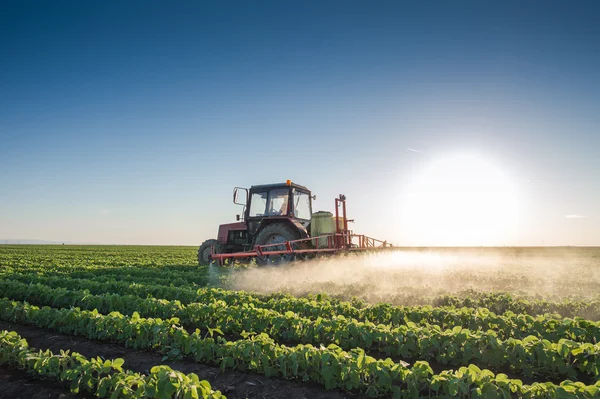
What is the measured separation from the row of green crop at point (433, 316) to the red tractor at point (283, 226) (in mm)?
3011

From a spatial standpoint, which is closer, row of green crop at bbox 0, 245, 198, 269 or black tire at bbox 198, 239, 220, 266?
black tire at bbox 198, 239, 220, 266

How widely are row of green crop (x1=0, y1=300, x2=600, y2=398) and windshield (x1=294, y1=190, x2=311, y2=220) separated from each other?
22.1ft

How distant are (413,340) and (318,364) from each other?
139 centimetres

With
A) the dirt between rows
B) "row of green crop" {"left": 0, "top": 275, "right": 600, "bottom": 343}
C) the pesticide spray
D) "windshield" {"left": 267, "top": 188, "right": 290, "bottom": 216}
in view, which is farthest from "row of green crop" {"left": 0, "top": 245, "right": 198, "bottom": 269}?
the dirt between rows

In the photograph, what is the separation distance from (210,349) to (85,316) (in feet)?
7.87

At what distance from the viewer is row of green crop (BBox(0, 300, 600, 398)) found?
307 cm

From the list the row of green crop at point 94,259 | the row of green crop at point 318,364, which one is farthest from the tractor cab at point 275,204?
the row of green crop at point 94,259

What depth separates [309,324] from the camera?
5.15 meters

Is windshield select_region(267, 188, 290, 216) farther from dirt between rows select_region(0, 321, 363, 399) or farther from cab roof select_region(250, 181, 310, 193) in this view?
dirt between rows select_region(0, 321, 363, 399)

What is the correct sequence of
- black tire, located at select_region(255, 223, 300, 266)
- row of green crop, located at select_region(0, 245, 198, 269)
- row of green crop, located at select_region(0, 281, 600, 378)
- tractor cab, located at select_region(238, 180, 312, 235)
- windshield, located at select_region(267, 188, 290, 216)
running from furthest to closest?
row of green crop, located at select_region(0, 245, 198, 269) → windshield, located at select_region(267, 188, 290, 216) → tractor cab, located at select_region(238, 180, 312, 235) → black tire, located at select_region(255, 223, 300, 266) → row of green crop, located at select_region(0, 281, 600, 378)

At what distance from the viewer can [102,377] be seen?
3.90 metres

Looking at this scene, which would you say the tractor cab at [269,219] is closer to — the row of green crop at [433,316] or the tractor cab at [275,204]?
the tractor cab at [275,204]

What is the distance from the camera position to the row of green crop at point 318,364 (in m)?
3.07

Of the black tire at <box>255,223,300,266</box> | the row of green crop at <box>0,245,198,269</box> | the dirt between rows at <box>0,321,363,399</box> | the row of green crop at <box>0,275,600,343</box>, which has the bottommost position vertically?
the dirt between rows at <box>0,321,363,399</box>
